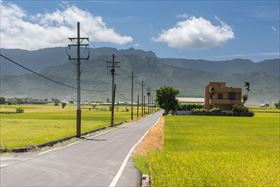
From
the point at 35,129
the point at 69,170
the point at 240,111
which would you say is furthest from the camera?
the point at 240,111

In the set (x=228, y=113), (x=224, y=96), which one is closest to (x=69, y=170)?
(x=228, y=113)

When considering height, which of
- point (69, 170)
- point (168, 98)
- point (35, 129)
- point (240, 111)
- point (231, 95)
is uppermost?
point (231, 95)

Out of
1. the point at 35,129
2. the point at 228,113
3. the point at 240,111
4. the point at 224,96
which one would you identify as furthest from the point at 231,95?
the point at 35,129

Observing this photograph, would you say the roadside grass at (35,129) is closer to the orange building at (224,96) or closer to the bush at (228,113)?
the bush at (228,113)

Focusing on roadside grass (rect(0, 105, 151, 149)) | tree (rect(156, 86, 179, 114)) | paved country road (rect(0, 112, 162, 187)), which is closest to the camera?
paved country road (rect(0, 112, 162, 187))

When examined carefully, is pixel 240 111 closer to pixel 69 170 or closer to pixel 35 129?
pixel 35 129

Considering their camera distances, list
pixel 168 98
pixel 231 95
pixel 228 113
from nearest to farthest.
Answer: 1. pixel 228 113
2. pixel 231 95
3. pixel 168 98

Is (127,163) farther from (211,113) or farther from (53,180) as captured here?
(211,113)

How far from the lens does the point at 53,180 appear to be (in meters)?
16.4

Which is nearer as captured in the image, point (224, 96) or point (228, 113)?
point (228, 113)

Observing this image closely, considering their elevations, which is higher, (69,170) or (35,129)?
(69,170)

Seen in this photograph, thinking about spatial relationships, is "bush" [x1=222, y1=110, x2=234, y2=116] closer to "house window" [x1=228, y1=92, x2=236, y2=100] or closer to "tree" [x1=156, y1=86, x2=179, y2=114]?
"house window" [x1=228, y1=92, x2=236, y2=100]

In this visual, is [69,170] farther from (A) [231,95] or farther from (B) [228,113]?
(A) [231,95]

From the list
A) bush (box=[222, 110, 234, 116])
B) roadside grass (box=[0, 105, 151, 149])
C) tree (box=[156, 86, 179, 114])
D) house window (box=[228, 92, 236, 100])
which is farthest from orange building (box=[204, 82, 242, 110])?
roadside grass (box=[0, 105, 151, 149])
